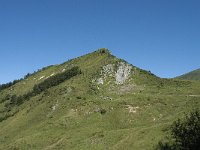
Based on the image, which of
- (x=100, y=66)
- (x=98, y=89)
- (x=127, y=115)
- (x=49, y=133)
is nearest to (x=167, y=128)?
(x=127, y=115)

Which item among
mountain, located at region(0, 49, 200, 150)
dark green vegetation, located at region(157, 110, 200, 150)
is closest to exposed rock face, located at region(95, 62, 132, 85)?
mountain, located at region(0, 49, 200, 150)

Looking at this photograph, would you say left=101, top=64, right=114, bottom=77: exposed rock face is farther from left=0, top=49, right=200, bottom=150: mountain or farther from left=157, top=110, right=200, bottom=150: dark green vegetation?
left=157, top=110, right=200, bottom=150: dark green vegetation

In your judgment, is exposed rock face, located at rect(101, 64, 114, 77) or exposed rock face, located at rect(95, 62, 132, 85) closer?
exposed rock face, located at rect(95, 62, 132, 85)

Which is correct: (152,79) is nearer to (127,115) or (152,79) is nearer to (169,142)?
(127,115)

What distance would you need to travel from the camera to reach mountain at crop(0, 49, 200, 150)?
8431cm

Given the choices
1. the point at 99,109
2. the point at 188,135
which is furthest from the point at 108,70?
the point at 188,135

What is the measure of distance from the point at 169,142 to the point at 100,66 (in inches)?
2731

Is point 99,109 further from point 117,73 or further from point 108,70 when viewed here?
point 108,70

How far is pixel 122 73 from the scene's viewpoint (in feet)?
419

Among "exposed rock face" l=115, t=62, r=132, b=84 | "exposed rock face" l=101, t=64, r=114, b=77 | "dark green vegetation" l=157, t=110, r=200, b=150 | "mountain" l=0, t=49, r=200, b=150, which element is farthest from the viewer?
"exposed rock face" l=101, t=64, r=114, b=77

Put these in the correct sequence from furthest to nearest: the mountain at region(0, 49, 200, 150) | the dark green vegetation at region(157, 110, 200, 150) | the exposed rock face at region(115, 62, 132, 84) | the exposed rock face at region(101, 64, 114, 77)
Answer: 1. the exposed rock face at region(101, 64, 114, 77)
2. the exposed rock face at region(115, 62, 132, 84)
3. the mountain at region(0, 49, 200, 150)
4. the dark green vegetation at region(157, 110, 200, 150)

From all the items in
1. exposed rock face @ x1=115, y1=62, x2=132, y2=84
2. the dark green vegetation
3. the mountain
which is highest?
exposed rock face @ x1=115, y1=62, x2=132, y2=84

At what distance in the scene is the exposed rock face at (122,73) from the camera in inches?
4924

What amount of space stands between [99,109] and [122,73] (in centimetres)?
2593
